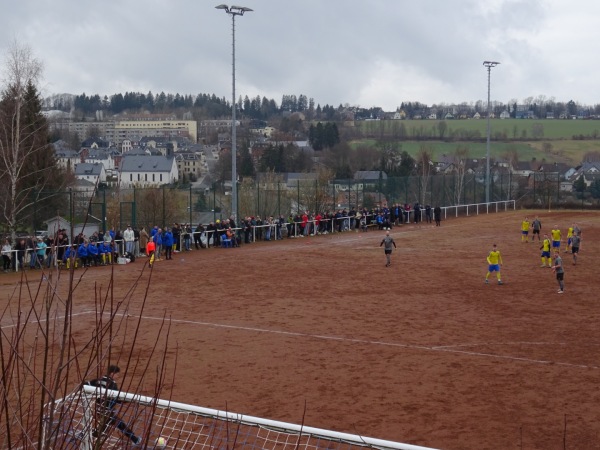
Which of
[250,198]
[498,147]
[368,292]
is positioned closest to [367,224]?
[250,198]

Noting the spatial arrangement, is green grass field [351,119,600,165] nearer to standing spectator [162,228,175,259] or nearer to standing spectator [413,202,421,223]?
standing spectator [413,202,421,223]

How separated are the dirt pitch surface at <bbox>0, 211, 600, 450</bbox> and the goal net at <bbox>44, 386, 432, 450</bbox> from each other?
0.75 meters

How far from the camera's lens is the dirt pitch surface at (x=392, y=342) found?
487 inches

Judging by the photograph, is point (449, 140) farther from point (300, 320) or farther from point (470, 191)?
point (300, 320)

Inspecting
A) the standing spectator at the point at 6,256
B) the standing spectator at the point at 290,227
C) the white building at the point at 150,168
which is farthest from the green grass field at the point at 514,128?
the standing spectator at the point at 6,256

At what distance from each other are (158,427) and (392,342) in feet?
29.6

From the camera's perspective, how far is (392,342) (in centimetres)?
1764

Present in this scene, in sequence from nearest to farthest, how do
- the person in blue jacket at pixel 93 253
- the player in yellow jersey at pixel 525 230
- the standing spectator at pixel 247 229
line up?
1. the person in blue jacket at pixel 93 253
2. the player in yellow jersey at pixel 525 230
3. the standing spectator at pixel 247 229

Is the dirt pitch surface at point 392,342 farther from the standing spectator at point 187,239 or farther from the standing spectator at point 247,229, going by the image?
the standing spectator at point 247,229

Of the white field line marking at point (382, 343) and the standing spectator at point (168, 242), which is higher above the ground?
the standing spectator at point (168, 242)

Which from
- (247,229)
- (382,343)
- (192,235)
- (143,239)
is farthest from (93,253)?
(382,343)

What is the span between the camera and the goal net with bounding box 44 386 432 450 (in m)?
4.28

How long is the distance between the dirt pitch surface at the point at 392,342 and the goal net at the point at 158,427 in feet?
2.45

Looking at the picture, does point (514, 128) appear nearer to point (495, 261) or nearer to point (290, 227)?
point (290, 227)
